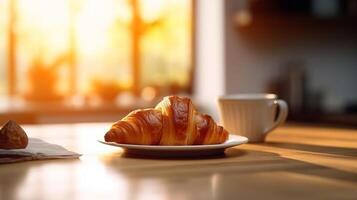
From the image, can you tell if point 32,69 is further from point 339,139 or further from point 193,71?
point 339,139

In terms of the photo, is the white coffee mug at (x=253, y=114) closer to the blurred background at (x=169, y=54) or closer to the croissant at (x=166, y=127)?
the croissant at (x=166, y=127)

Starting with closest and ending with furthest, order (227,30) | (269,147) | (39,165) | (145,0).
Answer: (39,165)
(269,147)
(227,30)
(145,0)

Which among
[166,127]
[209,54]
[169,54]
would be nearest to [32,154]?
[166,127]

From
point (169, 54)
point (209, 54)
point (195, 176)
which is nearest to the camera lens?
point (195, 176)

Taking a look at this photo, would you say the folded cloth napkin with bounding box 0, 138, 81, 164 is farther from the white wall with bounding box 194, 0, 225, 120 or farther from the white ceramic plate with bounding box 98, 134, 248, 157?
the white wall with bounding box 194, 0, 225, 120

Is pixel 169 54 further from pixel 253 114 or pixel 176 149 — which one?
pixel 176 149

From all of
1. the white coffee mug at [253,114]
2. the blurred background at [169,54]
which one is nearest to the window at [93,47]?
the blurred background at [169,54]

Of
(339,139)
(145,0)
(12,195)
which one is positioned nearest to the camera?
(12,195)

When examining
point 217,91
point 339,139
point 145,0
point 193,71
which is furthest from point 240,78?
point 339,139

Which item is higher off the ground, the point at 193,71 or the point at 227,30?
the point at 227,30
